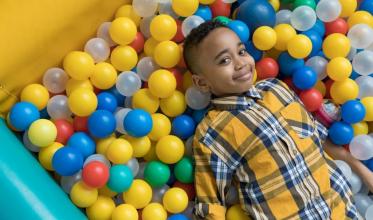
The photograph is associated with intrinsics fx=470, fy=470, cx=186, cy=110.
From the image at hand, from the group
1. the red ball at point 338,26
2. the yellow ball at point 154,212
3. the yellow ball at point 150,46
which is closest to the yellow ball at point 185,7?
the yellow ball at point 150,46

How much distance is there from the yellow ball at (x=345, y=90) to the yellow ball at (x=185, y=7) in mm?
462

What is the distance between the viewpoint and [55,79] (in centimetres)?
131

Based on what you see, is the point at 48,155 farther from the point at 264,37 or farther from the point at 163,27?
the point at 264,37

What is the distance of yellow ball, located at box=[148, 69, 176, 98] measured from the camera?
125 centimetres

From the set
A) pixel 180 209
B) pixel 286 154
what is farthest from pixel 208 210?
pixel 286 154

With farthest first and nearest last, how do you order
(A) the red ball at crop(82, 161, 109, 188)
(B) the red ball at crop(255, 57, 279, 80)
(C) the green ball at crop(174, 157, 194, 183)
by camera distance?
(B) the red ball at crop(255, 57, 279, 80) < (C) the green ball at crop(174, 157, 194, 183) < (A) the red ball at crop(82, 161, 109, 188)

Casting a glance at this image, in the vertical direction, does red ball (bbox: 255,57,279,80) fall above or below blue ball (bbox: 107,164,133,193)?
below

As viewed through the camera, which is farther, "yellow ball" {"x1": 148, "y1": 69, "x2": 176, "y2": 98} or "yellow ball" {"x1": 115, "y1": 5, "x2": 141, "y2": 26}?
"yellow ball" {"x1": 115, "y1": 5, "x2": 141, "y2": 26}

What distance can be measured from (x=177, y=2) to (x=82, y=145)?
0.47 m

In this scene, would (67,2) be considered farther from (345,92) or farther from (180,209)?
(345,92)

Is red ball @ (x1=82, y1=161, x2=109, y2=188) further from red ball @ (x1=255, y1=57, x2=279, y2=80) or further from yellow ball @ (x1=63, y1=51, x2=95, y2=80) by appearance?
red ball @ (x1=255, y1=57, x2=279, y2=80)

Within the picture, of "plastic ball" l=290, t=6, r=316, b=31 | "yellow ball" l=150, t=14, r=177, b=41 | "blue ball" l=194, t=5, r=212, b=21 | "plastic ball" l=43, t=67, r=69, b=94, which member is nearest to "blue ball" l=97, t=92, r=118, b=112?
"plastic ball" l=43, t=67, r=69, b=94

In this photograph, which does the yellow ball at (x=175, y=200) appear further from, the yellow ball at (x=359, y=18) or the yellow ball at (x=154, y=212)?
the yellow ball at (x=359, y=18)

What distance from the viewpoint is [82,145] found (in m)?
1.24
